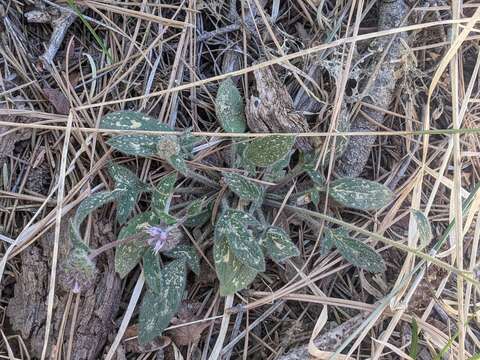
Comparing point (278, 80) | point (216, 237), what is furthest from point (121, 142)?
point (278, 80)

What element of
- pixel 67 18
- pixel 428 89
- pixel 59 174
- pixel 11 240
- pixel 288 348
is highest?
pixel 67 18

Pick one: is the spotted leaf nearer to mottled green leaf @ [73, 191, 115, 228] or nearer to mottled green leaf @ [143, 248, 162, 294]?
mottled green leaf @ [73, 191, 115, 228]

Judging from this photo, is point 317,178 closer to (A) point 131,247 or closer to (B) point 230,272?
(B) point 230,272

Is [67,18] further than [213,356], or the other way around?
[67,18]

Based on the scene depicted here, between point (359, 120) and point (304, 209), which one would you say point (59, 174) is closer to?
point (304, 209)

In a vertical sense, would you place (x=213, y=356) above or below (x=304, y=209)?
below

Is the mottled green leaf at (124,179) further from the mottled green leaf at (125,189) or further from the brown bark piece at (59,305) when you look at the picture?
the brown bark piece at (59,305)

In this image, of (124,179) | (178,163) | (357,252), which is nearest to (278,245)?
(357,252)
